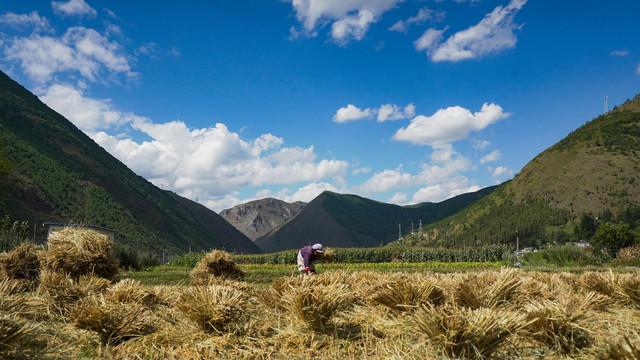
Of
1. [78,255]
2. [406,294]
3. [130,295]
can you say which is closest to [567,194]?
[406,294]

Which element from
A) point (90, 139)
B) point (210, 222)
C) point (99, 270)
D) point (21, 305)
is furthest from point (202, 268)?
point (210, 222)

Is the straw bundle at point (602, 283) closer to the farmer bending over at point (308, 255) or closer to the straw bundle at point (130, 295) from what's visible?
the farmer bending over at point (308, 255)

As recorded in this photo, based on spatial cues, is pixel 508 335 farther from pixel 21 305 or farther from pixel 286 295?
pixel 21 305

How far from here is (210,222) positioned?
14562 centimetres

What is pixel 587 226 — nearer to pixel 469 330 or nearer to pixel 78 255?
pixel 78 255

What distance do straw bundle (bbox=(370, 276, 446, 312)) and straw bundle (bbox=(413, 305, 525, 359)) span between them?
1.47 m

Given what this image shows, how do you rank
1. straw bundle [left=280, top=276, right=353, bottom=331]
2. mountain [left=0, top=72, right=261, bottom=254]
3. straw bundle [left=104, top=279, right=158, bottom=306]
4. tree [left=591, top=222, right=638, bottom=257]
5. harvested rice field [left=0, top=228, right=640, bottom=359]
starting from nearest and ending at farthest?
harvested rice field [left=0, top=228, right=640, bottom=359], straw bundle [left=280, top=276, right=353, bottom=331], straw bundle [left=104, top=279, right=158, bottom=306], tree [left=591, top=222, right=638, bottom=257], mountain [left=0, top=72, right=261, bottom=254]

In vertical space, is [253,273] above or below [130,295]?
below

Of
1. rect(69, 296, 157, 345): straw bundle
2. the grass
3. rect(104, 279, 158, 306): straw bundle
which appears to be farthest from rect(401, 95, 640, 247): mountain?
rect(69, 296, 157, 345): straw bundle

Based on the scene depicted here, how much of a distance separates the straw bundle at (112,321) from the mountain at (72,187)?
53183 millimetres

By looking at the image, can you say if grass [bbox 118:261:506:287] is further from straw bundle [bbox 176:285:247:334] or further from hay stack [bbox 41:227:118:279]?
straw bundle [bbox 176:285:247:334]

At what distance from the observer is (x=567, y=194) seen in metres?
104

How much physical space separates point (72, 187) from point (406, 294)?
281 ft

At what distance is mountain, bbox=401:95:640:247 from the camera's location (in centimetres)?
9375
